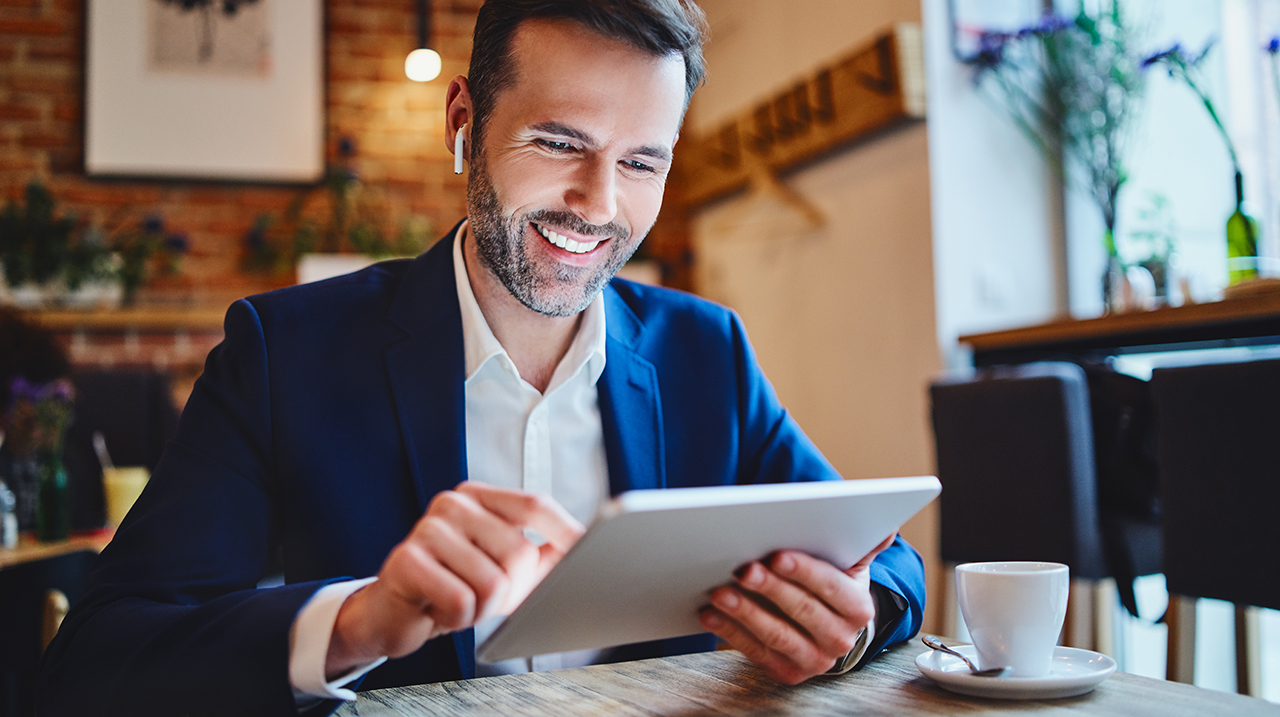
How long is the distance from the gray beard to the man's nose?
0.5 inches

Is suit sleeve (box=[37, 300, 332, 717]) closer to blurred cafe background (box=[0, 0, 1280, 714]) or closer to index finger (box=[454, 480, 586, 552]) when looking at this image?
index finger (box=[454, 480, 586, 552])

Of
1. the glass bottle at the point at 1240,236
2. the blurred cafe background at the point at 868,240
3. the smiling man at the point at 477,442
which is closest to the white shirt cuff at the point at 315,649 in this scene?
the smiling man at the point at 477,442

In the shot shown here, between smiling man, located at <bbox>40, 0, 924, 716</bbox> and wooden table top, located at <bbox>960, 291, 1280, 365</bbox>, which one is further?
wooden table top, located at <bbox>960, 291, 1280, 365</bbox>

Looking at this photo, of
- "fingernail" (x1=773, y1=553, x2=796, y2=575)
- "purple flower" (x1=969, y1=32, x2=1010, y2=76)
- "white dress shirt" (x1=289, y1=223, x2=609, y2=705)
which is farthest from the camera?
"purple flower" (x1=969, y1=32, x2=1010, y2=76)

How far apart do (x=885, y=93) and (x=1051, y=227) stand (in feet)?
2.28

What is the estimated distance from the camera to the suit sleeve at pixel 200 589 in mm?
734

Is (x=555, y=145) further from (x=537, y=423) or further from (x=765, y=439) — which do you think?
(x=765, y=439)

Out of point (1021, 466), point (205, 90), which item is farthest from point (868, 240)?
point (205, 90)

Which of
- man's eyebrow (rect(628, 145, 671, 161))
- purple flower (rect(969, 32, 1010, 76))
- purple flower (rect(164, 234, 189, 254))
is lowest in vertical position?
man's eyebrow (rect(628, 145, 671, 161))

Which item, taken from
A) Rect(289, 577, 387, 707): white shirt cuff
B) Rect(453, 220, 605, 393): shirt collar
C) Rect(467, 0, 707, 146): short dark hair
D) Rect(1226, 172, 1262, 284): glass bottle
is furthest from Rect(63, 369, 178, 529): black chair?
Rect(1226, 172, 1262, 284): glass bottle

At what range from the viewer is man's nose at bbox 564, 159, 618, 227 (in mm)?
1037

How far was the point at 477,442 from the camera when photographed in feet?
3.72

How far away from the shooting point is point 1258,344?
85.0 inches

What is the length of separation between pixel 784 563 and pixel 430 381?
50 cm
